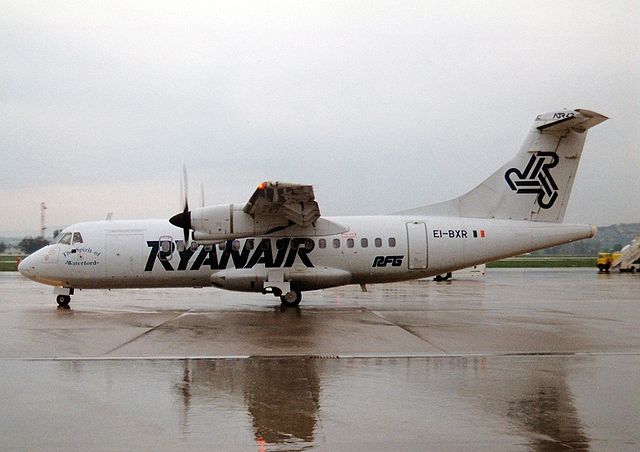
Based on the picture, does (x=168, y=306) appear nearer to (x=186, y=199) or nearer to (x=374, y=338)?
(x=186, y=199)

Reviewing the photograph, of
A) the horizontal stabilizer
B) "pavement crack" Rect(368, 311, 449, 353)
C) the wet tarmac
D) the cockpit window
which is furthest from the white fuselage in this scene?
the wet tarmac

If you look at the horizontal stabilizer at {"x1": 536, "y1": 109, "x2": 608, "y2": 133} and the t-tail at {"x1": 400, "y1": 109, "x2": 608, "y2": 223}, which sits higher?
the horizontal stabilizer at {"x1": 536, "y1": 109, "x2": 608, "y2": 133}

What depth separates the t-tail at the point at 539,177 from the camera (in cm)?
1966

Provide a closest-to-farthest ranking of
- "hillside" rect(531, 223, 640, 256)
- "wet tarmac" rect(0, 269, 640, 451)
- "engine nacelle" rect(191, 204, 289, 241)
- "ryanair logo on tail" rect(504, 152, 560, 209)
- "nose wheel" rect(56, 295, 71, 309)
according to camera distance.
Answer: "wet tarmac" rect(0, 269, 640, 451)
"engine nacelle" rect(191, 204, 289, 241)
"ryanair logo on tail" rect(504, 152, 560, 209)
"nose wheel" rect(56, 295, 71, 309)
"hillside" rect(531, 223, 640, 256)

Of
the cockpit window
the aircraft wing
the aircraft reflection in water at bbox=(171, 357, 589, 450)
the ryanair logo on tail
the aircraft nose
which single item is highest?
the ryanair logo on tail

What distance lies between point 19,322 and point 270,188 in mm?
7317

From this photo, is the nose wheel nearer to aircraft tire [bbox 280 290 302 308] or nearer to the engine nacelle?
the engine nacelle

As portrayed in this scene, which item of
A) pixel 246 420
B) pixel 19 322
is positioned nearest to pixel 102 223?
pixel 19 322

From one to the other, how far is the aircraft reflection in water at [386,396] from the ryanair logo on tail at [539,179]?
1066 centimetres

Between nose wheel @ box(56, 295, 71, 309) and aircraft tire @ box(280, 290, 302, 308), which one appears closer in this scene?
aircraft tire @ box(280, 290, 302, 308)

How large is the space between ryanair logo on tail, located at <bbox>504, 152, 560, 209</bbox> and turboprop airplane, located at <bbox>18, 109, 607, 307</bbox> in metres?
0.03

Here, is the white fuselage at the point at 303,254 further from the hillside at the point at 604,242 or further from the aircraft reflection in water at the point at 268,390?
the hillside at the point at 604,242

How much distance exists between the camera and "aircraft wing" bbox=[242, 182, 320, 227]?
1697cm

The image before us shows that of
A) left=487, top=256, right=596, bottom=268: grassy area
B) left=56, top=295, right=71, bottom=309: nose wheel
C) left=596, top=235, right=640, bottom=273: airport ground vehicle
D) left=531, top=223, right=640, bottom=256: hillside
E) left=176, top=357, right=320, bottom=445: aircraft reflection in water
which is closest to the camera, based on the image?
left=176, top=357, right=320, bottom=445: aircraft reflection in water
